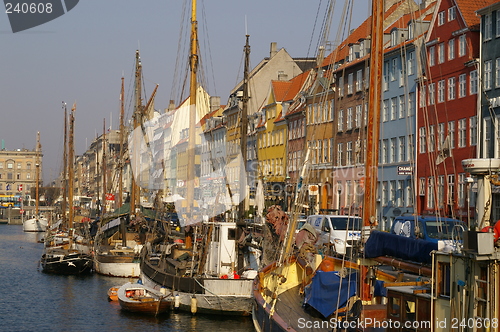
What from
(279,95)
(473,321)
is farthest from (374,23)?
(279,95)

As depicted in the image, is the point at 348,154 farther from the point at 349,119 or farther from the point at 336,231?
the point at 336,231

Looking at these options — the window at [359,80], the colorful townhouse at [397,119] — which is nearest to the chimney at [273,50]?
the window at [359,80]

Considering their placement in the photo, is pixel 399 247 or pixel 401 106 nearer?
pixel 399 247

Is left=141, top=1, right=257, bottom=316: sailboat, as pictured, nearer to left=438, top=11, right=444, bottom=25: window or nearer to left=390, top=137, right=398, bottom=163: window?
left=438, top=11, right=444, bottom=25: window

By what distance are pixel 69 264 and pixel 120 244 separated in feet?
20.7

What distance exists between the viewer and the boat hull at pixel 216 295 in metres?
33.5

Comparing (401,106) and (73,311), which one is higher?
(401,106)

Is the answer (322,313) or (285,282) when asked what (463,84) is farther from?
(322,313)

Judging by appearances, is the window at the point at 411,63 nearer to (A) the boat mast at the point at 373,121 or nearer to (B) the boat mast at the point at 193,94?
(B) the boat mast at the point at 193,94

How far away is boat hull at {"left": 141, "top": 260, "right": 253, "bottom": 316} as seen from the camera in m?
33.5

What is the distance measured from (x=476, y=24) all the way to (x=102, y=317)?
32119 millimetres

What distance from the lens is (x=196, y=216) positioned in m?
44.6

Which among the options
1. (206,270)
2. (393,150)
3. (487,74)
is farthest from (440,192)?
(206,270)

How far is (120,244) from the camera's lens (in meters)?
61.6
